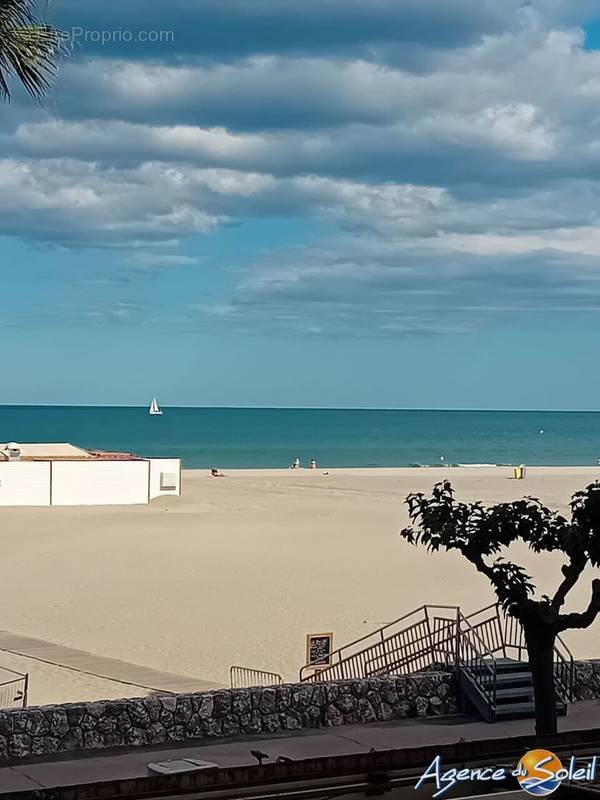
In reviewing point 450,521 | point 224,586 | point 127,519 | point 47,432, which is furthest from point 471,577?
point 47,432

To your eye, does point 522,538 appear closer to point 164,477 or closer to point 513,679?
point 513,679

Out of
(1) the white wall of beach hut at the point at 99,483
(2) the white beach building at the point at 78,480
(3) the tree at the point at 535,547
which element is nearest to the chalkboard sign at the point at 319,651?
(3) the tree at the point at 535,547

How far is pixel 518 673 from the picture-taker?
13.4m

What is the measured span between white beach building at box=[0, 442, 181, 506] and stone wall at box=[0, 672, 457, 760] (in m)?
36.2

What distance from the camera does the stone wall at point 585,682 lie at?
13.9 m

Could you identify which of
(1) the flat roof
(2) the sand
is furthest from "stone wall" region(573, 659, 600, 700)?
(1) the flat roof

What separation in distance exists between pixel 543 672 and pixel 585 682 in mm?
3624

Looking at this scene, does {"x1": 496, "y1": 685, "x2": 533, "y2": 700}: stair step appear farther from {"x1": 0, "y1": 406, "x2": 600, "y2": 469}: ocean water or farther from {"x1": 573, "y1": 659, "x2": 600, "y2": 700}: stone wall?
{"x1": 0, "y1": 406, "x2": 600, "y2": 469}: ocean water

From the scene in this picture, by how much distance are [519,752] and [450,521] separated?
9.25 feet

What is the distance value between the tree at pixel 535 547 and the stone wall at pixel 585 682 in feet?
10.9

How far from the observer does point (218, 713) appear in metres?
12.1

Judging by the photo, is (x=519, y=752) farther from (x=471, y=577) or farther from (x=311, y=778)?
(x=471, y=577)

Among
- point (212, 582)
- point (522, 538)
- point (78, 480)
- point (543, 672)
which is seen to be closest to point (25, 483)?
point (78, 480)

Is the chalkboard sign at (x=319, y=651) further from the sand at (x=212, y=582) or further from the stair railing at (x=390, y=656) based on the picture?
the sand at (x=212, y=582)
